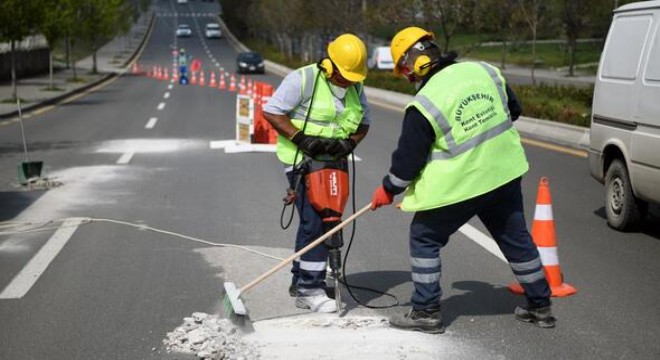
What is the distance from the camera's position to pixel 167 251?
26.0ft

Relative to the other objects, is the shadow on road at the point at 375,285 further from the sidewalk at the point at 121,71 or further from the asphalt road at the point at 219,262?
the sidewalk at the point at 121,71

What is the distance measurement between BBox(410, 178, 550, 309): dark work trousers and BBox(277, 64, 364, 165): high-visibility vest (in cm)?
90

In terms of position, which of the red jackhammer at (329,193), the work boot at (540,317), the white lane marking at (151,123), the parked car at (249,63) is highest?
the red jackhammer at (329,193)

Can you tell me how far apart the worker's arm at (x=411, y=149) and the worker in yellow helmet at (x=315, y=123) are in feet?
2.30

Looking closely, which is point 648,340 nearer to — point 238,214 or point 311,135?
point 311,135

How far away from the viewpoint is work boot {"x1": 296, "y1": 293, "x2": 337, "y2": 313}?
592 centimetres

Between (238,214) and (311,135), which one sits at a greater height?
(311,135)

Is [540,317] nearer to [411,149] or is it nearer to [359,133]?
[411,149]

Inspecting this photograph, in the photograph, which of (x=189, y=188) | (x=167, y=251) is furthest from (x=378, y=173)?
(x=167, y=251)

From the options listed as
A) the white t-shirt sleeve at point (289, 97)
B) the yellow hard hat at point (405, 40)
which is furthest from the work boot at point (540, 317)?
the white t-shirt sleeve at point (289, 97)

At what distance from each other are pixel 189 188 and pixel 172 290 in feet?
16.9

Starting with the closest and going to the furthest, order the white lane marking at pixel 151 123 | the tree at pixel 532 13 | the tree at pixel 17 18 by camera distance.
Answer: the white lane marking at pixel 151 123
the tree at pixel 17 18
the tree at pixel 532 13

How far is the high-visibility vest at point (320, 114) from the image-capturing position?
5922 millimetres

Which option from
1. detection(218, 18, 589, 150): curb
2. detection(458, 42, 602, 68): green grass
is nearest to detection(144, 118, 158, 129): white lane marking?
detection(218, 18, 589, 150): curb
